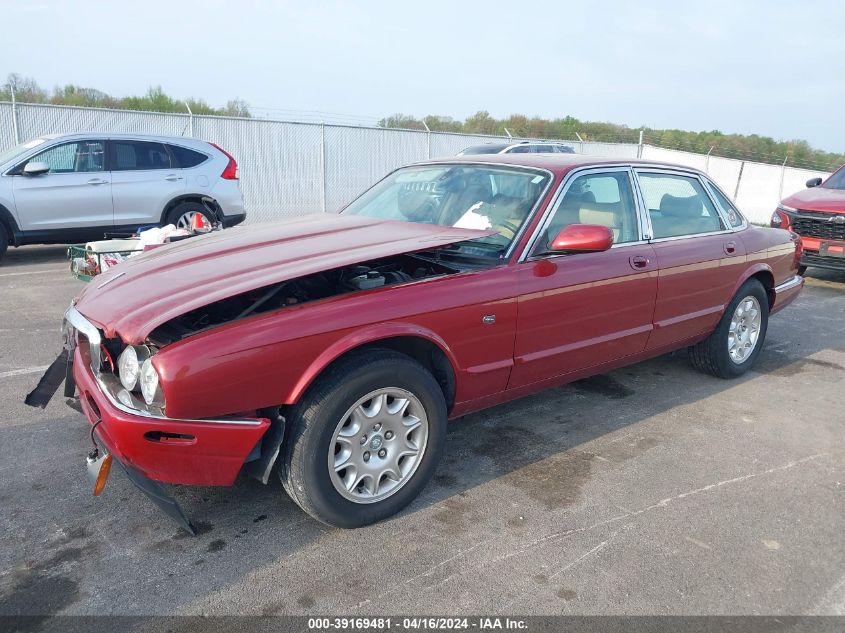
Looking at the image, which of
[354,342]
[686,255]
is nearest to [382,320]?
[354,342]

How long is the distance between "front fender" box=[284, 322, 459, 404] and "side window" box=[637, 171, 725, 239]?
209cm

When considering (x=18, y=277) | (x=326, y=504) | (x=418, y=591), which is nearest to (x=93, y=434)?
(x=326, y=504)

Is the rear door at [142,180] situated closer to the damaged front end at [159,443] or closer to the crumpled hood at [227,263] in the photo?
the crumpled hood at [227,263]

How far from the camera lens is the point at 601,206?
13.9 feet

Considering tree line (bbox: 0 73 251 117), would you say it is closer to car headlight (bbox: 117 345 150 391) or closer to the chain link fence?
the chain link fence

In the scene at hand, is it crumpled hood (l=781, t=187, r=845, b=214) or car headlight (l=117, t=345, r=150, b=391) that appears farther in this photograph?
crumpled hood (l=781, t=187, r=845, b=214)

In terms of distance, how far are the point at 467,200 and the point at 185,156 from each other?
7.10m

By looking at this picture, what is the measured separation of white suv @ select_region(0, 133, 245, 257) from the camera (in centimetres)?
901

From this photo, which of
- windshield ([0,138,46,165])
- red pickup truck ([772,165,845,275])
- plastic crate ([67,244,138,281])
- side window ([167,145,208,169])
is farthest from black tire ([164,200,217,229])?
red pickup truck ([772,165,845,275])

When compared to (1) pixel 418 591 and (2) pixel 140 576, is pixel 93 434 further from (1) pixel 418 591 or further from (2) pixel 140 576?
(1) pixel 418 591

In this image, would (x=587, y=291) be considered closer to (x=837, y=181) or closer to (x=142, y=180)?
(x=142, y=180)

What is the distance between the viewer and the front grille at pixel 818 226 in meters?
8.93

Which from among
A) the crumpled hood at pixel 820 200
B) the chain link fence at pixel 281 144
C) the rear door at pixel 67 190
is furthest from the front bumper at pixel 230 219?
the crumpled hood at pixel 820 200

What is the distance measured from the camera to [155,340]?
9.29 ft
